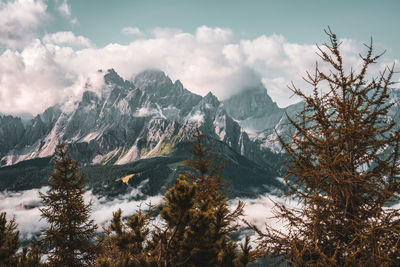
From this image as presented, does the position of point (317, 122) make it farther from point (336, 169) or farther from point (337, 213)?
point (337, 213)

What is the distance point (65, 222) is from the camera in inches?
732

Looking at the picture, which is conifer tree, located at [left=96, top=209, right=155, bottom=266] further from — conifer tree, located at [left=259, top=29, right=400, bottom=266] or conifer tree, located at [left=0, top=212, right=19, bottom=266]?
conifer tree, located at [left=259, top=29, right=400, bottom=266]

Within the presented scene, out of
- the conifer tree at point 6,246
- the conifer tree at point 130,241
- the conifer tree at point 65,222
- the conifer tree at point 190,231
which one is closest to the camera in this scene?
the conifer tree at point 190,231

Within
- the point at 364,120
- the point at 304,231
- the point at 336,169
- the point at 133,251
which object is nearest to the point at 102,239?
the point at 133,251

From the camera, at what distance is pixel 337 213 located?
25.9ft

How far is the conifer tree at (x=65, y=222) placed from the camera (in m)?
18.0

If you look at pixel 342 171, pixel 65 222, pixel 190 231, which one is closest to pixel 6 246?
pixel 65 222

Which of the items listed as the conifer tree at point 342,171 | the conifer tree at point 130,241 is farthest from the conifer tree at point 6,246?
the conifer tree at point 342,171

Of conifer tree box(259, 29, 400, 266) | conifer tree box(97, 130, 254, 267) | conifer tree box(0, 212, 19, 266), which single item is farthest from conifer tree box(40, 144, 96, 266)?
conifer tree box(259, 29, 400, 266)

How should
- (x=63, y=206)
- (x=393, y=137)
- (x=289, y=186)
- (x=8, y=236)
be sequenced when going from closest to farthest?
(x=393, y=137), (x=289, y=186), (x=8, y=236), (x=63, y=206)

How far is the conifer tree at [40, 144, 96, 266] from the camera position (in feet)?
59.2

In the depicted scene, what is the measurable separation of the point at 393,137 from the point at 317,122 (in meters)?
2.29

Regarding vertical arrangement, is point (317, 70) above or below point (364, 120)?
above

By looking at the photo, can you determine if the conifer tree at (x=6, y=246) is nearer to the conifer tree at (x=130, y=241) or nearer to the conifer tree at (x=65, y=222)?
the conifer tree at (x=130, y=241)
